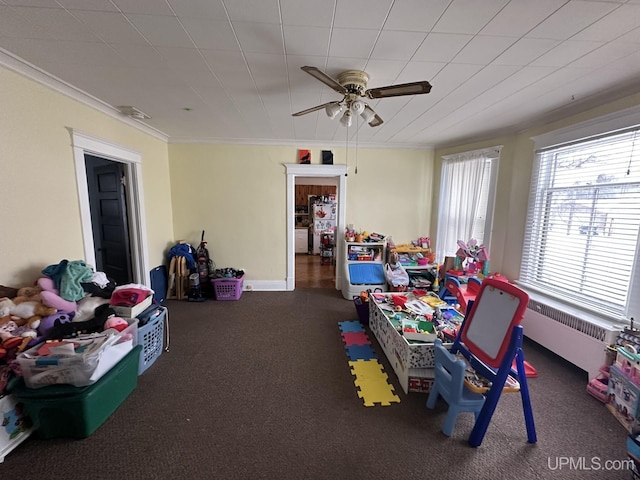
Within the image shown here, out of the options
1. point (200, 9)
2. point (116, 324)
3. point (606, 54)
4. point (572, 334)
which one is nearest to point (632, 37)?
point (606, 54)

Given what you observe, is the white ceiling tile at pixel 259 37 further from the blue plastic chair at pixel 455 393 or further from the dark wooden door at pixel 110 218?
the dark wooden door at pixel 110 218

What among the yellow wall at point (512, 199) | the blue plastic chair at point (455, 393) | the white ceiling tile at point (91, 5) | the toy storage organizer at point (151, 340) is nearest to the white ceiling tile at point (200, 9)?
the white ceiling tile at point (91, 5)

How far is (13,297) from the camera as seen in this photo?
5.94 ft

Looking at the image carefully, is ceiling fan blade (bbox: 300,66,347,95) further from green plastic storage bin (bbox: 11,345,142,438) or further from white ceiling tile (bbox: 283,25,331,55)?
green plastic storage bin (bbox: 11,345,142,438)

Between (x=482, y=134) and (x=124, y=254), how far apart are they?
15.9 ft

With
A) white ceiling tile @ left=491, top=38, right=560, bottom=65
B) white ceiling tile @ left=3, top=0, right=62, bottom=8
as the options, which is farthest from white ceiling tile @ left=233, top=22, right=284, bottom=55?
white ceiling tile @ left=491, top=38, right=560, bottom=65

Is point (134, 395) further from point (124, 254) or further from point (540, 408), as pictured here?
point (540, 408)

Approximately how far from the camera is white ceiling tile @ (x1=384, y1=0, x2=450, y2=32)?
1.22 metres

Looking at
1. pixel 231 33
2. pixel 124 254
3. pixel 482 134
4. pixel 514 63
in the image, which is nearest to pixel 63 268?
pixel 124 254

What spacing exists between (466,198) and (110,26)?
3919 mm

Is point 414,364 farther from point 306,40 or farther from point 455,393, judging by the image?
point 306,40

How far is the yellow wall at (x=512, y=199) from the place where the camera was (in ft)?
9.42

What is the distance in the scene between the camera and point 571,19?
1296 mm

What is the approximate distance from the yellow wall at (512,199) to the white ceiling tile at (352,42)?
7.62 feet
